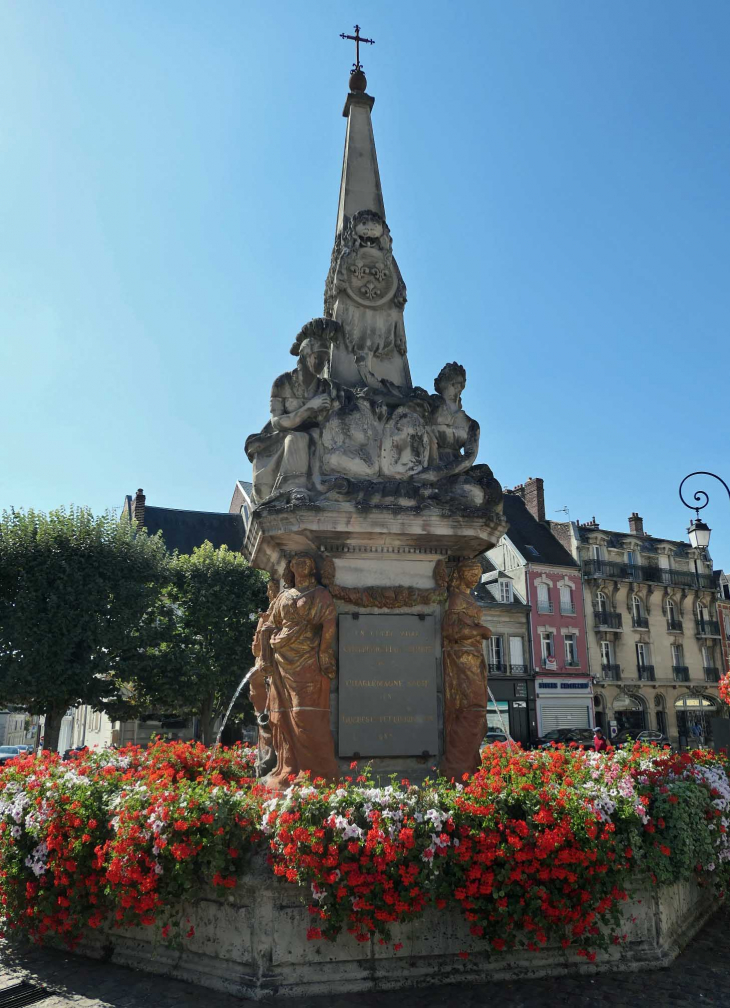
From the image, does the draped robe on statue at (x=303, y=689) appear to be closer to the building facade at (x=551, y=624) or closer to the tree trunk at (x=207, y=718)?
the tree trunk at (x=207, y=718)

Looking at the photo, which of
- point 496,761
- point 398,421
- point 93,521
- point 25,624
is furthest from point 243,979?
point 93,521

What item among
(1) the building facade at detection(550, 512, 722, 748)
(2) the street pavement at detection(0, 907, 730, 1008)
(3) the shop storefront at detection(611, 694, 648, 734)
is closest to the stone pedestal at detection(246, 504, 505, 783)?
(2) the street pavement at detection(0, 907, 730, 1008)

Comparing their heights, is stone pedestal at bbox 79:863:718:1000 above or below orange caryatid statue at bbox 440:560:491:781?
below

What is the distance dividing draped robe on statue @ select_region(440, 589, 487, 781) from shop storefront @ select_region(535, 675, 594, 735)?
35804 millimetres

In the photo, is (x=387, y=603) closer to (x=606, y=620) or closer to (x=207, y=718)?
(x=207, y=718)

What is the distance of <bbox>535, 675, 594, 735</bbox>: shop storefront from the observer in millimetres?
40531

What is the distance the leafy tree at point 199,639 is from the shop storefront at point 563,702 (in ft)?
69.0

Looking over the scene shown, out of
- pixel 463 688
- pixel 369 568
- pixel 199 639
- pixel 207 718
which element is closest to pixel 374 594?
pixel 369 568

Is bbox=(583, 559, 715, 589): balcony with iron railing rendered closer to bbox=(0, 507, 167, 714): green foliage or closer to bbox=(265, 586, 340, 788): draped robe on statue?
bbox=(0, 507, 167, 714): green foliage

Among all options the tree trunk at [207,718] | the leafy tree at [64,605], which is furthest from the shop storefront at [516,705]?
the leafy tree at [64,605]

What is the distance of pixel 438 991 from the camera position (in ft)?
15.7

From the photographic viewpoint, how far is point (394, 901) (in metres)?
4.55

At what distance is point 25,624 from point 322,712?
55.1ft

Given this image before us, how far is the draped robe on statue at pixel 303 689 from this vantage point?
20.3ft
